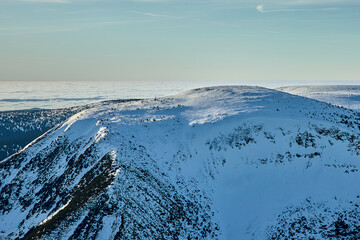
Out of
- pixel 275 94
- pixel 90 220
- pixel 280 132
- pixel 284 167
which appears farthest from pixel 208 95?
pixel 90 220

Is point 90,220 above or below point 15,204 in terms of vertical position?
above

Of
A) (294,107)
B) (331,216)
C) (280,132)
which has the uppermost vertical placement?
(294,107)

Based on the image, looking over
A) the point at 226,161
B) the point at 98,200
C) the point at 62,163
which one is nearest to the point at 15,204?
the point at 62,163

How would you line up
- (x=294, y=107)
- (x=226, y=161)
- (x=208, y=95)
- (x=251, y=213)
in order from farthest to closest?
(x=208, y=95) < (x=294, y=107) < (x=226, y=161) < (x=251, y=213)

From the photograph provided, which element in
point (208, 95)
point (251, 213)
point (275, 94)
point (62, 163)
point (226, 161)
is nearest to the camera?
point (251, 213)

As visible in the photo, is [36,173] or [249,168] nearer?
[249,168]

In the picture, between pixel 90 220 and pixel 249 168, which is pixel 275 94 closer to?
pixel 249 168
